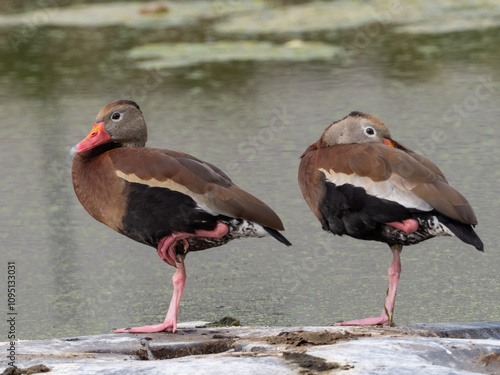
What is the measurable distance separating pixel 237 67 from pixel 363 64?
4.12 ft

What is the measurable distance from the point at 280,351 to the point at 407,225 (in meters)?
1.01

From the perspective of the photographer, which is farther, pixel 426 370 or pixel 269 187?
pixel 269 187

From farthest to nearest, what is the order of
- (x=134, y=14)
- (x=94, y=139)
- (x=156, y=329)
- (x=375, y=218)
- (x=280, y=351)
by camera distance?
(x=134, y=14), (x=94, y=139), (x=375, y=218), (x=156, y=329), (x=280, y=351)

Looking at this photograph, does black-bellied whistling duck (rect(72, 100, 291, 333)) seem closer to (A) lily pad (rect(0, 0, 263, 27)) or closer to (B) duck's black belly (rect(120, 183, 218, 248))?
(B) duck's black belly (rect(120, 183, 218, 248))

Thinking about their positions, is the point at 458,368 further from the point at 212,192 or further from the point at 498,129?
the point at 498,129

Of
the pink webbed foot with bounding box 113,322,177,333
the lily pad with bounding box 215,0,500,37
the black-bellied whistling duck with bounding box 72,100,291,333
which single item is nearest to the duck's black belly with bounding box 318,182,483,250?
the black-bellied whistling duck with bounding box 72,100,291,333

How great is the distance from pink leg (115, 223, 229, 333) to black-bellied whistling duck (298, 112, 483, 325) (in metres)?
0.52

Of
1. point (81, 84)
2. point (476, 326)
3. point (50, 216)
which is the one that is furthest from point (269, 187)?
point (81, 84)

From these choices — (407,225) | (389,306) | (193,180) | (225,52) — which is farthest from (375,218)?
(225,52)

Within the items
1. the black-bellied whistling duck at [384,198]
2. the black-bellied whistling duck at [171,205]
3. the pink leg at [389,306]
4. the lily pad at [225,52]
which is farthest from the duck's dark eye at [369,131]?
the lily pad at [225,52]

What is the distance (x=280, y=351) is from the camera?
3.31 metres

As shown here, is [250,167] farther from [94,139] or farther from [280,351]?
[280,351]

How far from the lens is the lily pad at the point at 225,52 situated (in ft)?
33.5

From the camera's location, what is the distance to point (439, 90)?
28.2 ft
